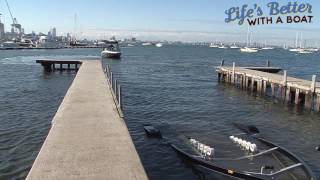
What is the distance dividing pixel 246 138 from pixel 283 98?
51.4 ft

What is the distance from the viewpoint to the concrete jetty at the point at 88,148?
1087 centimetres

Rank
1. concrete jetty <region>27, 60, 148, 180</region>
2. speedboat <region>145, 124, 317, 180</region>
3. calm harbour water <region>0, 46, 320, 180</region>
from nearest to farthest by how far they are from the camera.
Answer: concrete jetty <region>27, 60, 148, 180</region>
speedboat <region>145, 124, 317, 180</region>
calm harbour water <region>0, 46, 320, 180</region>

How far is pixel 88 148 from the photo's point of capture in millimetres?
13359

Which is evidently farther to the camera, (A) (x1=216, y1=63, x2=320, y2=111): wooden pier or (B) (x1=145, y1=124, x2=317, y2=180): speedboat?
(A) (x1=216, y1=63, x2=320, y2=111): wooden pier

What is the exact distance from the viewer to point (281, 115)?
30547 millimetres

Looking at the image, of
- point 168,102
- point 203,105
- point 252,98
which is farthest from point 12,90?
point 252,98

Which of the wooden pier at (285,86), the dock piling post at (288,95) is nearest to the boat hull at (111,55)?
the wooden pier at (285,86)

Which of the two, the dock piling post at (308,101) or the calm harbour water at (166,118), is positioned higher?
the dock piling post at (308,101)

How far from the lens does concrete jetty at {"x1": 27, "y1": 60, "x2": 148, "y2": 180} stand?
428 inches

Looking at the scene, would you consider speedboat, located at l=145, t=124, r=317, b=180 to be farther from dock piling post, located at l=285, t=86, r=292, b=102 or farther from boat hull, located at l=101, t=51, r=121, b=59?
boat hull, located at l=101, t=51, r=121, b=59

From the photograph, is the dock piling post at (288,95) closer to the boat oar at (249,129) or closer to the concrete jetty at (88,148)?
the boat oar at (249,129)

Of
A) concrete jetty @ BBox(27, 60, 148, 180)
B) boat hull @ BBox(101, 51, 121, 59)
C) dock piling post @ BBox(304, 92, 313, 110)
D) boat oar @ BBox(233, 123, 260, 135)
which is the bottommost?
boat oar @ BBox(233, 123, 260, 135)

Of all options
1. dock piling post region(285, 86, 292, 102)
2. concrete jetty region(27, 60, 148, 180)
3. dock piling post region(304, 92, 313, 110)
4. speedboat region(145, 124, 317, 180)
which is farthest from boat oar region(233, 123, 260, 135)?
dock piling post region(285, 86, 292, 102)

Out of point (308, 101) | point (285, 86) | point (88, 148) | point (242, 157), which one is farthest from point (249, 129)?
point (285, 86)
